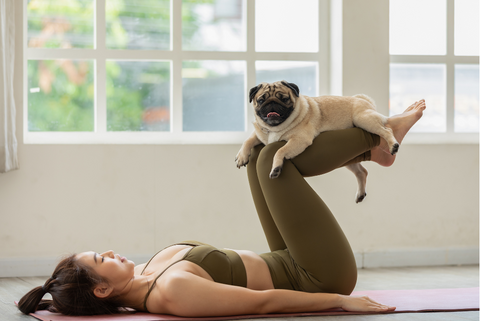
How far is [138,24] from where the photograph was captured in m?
3.32

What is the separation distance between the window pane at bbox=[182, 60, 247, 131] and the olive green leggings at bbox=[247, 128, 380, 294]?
1.55 metres

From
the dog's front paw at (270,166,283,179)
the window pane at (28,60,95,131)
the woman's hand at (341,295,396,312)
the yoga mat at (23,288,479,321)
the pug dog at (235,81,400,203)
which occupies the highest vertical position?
the window pane at (28,60,95,131)

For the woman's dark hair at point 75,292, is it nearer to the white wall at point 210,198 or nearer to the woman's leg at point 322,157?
the woman's leg at point 322,157

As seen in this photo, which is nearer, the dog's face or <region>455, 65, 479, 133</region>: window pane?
the dog's face

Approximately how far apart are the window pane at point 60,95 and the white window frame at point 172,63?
1.8 inches

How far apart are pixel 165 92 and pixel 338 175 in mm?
1351

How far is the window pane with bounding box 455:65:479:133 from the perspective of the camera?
3.67 meters

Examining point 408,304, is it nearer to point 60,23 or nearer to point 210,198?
point 210,198

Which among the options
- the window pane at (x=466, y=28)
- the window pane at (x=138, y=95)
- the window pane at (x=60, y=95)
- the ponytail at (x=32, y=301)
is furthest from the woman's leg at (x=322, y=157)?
the window pane at (x=466, y=28)

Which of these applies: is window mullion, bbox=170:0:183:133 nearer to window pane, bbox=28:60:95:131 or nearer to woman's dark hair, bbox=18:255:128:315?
window pane, bbox=28:60:95:131

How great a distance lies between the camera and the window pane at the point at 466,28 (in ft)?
12.0

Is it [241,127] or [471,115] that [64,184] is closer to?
[241,127]

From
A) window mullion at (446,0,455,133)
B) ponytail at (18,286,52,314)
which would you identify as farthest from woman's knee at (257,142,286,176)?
window mullion at (446,0,455,133)

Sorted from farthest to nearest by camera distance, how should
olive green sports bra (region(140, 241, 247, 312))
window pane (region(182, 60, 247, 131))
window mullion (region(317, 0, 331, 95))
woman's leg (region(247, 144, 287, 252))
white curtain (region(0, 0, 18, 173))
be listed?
window mullion (region(317, 0, 331, 95)), window pane (region(182, 60, 247, 131)), white curtain (region(0, 0, 18, 173)), woman's leg (region(247, 144, 287, 252)), olive green sports bra (region(140, 241, 247, 312))
